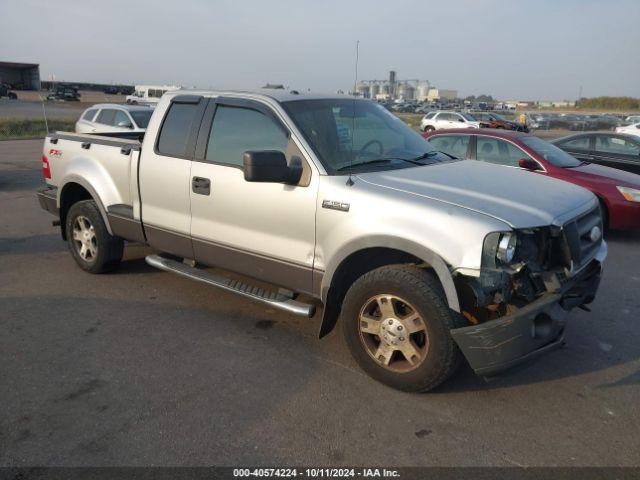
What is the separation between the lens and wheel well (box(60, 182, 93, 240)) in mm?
5711

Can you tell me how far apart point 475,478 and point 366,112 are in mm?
3068

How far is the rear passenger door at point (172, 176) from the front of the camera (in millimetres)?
4520

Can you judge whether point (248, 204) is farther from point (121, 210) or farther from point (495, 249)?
point (495, 249)

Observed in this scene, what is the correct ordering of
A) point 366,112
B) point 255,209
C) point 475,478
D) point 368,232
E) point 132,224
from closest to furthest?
1. point 475,478
2. point 368,232
3. point 255,209
4. point 366,112
5. point 132,224

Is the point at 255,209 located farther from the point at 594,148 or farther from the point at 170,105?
the point at 594,148

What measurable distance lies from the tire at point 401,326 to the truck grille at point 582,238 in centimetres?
88

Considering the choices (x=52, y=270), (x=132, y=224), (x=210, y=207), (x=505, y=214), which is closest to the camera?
(x=505, y=214)

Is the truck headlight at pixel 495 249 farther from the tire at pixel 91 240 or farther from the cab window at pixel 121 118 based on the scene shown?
the cab window at pixel 121 118

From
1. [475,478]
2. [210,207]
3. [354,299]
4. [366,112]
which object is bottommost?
[475,478]

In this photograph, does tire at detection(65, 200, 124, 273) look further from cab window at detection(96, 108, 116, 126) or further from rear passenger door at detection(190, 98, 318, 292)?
cab window at detection(96, 108, 116, 126)

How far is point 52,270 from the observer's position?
584 centimetres

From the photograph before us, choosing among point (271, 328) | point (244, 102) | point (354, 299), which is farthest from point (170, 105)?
point (354, 299)

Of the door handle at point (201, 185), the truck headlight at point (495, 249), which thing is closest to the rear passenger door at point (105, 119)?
the door handle at point (201, 185)

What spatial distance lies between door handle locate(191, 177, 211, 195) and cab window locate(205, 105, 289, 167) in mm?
187
